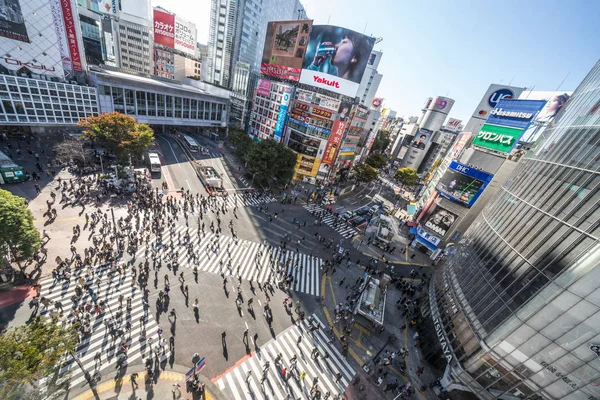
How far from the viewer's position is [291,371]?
18953 millimetres

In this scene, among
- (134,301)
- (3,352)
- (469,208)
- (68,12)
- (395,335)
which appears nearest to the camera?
(3,352)

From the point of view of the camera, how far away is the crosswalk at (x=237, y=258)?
90.1ft

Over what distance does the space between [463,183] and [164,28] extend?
98.6 meters

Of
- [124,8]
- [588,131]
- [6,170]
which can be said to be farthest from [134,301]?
[124,8]

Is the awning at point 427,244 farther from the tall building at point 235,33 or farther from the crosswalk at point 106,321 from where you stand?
the tall building at point 235,33

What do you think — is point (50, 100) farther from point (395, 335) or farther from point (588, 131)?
point (588, 131)

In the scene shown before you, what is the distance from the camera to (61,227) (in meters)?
27.2

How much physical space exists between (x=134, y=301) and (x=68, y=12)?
5584 centimetres

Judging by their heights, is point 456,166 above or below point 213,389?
above

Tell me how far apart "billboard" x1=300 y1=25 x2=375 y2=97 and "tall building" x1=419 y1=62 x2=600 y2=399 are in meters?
39.1

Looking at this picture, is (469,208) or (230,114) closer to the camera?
(469,208)

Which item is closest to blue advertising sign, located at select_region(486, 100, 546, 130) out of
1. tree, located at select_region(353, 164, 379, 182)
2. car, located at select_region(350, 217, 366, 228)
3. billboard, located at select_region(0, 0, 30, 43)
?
car, located at select_region(350, 217, 366, 228)

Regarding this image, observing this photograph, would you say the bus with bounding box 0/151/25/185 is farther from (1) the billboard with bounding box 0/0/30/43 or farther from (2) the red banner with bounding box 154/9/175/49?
(2) the red banner with bounding box 154/9/175/49

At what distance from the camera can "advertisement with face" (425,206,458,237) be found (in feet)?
132
